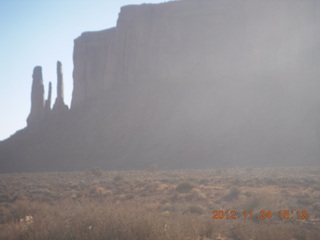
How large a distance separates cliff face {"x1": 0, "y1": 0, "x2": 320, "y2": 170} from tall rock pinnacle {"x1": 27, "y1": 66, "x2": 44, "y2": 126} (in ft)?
24.4

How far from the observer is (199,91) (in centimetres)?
5797

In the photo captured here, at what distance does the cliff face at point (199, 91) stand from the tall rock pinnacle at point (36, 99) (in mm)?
7426

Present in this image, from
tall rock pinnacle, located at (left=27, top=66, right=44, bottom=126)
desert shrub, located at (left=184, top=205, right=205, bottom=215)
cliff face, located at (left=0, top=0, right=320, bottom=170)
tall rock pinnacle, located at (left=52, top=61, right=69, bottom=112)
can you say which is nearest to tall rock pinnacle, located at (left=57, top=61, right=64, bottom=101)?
tall rock pinnacle, located at (left=52, top=61, right=69, bottom=112)

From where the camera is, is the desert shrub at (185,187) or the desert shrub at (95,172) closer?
the desert shrub at (185,187)

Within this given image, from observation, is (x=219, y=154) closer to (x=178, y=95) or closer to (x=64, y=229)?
(x=178, y=95)

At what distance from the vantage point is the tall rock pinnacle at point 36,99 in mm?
71000

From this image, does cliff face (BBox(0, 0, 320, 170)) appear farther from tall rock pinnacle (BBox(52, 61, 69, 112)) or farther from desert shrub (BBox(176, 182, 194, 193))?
desert shrub (BBox(176, 182, 194, 193))

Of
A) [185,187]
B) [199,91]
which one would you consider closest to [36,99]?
[199,91]

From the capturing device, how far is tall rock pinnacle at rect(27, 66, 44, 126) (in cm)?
7100

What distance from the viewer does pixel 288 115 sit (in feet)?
157

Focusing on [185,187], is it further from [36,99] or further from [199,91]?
[36,99]

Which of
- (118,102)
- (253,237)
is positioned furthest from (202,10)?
(253,237)

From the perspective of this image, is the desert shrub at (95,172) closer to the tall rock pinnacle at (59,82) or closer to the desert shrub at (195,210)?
the desert shrub at (195,210)
